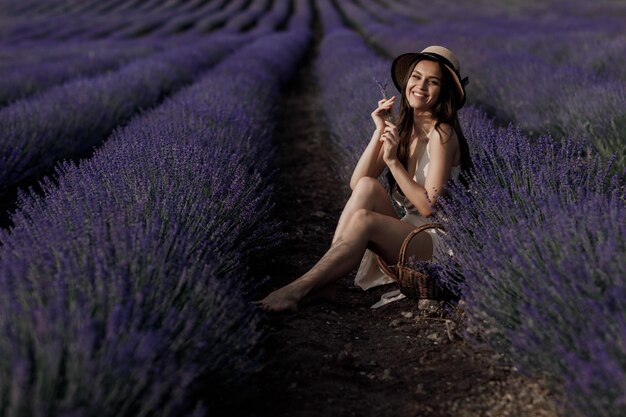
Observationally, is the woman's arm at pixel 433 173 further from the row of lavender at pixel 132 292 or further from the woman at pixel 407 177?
the row of lavender at pixel 132 292

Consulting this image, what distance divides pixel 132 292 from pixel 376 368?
0.86 m

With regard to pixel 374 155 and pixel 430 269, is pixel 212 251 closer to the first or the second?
pixel 430 269

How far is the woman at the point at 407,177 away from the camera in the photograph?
8.54 feet

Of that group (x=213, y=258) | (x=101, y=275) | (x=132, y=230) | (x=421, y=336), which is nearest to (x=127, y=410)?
(x=101, y=275)

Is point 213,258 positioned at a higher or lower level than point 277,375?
higher

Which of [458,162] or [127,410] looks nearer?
[127,410]

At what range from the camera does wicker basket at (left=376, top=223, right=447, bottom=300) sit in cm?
254

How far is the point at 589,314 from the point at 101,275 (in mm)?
1161

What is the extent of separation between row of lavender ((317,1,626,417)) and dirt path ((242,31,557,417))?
140 mm

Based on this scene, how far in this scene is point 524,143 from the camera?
2832 mm

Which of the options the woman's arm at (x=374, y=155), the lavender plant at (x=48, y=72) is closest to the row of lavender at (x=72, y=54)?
the lavender plant at (x=48, y=72)

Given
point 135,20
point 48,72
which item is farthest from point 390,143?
point 135,20

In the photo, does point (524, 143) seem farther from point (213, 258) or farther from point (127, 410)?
point (127, 410)

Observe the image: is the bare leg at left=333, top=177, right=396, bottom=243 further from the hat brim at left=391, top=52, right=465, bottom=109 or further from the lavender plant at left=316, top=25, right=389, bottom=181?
the lavender plant at left=316, top=25, right=389, bottom=181
